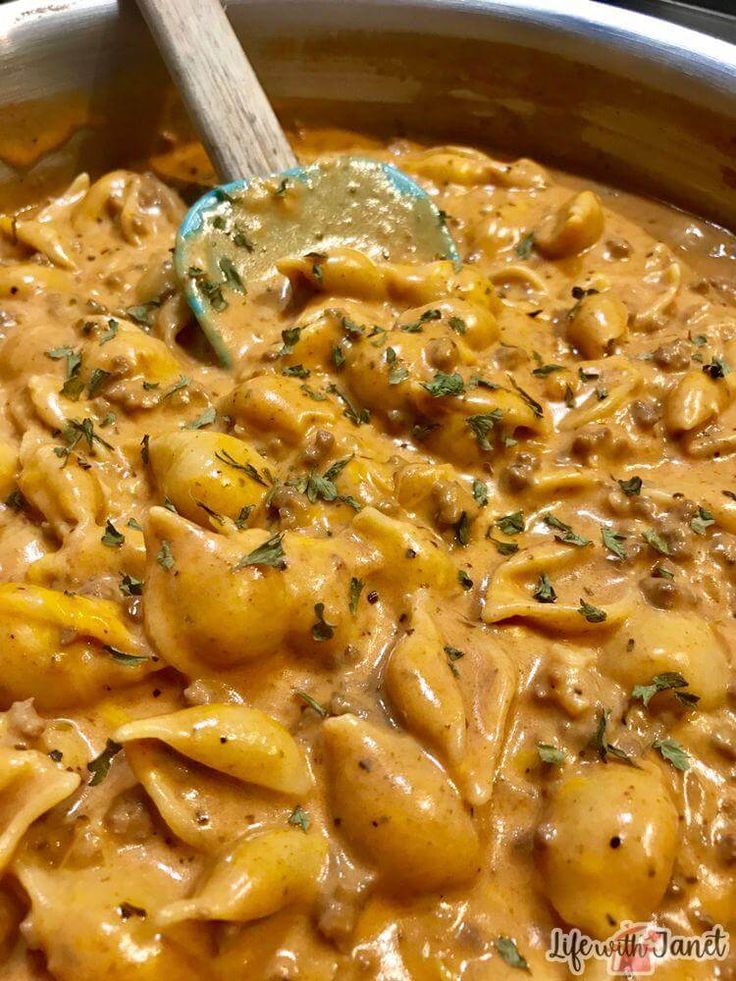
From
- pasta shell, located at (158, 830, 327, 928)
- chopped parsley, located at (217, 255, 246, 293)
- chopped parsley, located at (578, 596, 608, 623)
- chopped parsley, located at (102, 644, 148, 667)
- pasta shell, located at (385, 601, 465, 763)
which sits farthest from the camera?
chopped parsley, located at (217, 255, 246, 293)

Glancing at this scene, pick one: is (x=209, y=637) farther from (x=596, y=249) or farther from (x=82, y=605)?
(x=596, y=249)

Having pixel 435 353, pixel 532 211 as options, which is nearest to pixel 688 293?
pixel 532 211

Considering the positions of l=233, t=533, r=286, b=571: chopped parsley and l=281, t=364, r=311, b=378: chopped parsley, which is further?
l=281, t=364, r=311, b=378: chopped parsley

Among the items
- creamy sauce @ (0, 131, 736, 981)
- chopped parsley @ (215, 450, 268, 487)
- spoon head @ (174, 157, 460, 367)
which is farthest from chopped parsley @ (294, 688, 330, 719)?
spoon head @ (174, 157, 460, 367)

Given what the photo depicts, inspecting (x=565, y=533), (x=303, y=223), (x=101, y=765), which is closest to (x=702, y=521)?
(x=565, y=533)

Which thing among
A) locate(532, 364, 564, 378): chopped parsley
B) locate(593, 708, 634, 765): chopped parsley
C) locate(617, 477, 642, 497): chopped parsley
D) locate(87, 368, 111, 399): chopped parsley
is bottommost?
locate(593, 708, 634, 765): chopped parsley

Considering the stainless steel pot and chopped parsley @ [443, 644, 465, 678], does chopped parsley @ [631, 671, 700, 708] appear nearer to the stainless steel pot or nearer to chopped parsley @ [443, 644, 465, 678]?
chopped parsley @ [443, 644, 465, 678]

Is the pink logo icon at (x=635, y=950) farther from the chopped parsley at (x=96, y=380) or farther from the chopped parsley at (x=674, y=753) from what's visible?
the chopped parsley at (x=96, y=380)

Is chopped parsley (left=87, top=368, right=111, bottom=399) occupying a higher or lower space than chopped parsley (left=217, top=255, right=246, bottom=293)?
lower

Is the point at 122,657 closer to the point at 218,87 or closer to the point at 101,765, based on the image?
the point at 101,765
